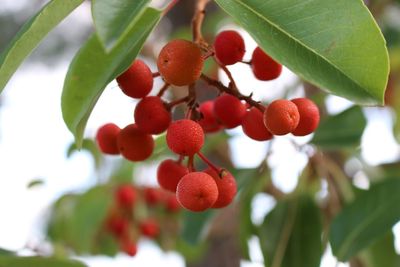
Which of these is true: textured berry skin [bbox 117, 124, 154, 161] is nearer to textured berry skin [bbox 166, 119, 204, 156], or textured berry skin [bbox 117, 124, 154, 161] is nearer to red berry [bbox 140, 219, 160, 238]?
textured berry skin [bbox 166, 119, 204, 156]

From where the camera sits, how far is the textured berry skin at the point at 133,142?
0.96 meters

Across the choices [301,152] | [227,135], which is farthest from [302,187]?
[227,135]

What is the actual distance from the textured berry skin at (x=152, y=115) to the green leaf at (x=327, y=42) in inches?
7.7

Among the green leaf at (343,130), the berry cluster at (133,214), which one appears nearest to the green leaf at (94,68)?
the green leaf at (343,130)

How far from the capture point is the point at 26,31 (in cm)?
84

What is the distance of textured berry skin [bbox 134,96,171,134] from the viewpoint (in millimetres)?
919

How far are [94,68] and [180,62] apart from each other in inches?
4.7

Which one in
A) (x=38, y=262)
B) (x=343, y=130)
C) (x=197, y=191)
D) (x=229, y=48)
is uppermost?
(x=343, y=130)

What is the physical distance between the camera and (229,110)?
985mm

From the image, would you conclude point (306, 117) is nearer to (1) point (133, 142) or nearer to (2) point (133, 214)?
(1) point (133, 142)

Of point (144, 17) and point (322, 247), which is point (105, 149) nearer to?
point (144, 17)

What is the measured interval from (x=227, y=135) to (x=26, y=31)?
1.01 metres

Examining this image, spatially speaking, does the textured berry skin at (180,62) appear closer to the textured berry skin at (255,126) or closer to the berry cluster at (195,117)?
the berry cluster at (195,117)

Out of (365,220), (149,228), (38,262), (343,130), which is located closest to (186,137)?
(38,262)
